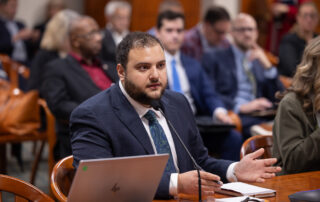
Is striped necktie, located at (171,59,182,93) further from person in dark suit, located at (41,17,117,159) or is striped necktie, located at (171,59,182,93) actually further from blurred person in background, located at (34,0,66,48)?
blurred person in background, located at (34,0,66,48)

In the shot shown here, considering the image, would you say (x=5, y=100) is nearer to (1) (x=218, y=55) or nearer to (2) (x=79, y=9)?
(1) (x=218, y=55)

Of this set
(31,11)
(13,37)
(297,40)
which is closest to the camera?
(297,40)

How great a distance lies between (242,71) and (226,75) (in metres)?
0.19

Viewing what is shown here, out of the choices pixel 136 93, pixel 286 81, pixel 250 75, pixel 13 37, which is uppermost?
pixel 136 93

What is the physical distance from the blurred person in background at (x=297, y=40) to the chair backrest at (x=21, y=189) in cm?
418

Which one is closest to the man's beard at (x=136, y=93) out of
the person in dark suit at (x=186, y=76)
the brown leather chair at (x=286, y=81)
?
the person in dark suit at (x=186, y=76)

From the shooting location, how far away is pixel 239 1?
281 inches

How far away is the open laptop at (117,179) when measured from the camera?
55.7 inches

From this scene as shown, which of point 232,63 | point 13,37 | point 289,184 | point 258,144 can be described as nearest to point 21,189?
point 289,184

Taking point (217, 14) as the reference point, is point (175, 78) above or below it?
below

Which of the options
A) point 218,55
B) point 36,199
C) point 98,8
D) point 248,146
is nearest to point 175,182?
point 36,199

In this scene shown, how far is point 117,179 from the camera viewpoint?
4.88 ft

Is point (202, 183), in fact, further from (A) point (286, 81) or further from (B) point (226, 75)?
(A) point (286, 81)

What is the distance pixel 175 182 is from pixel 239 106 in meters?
2.76
